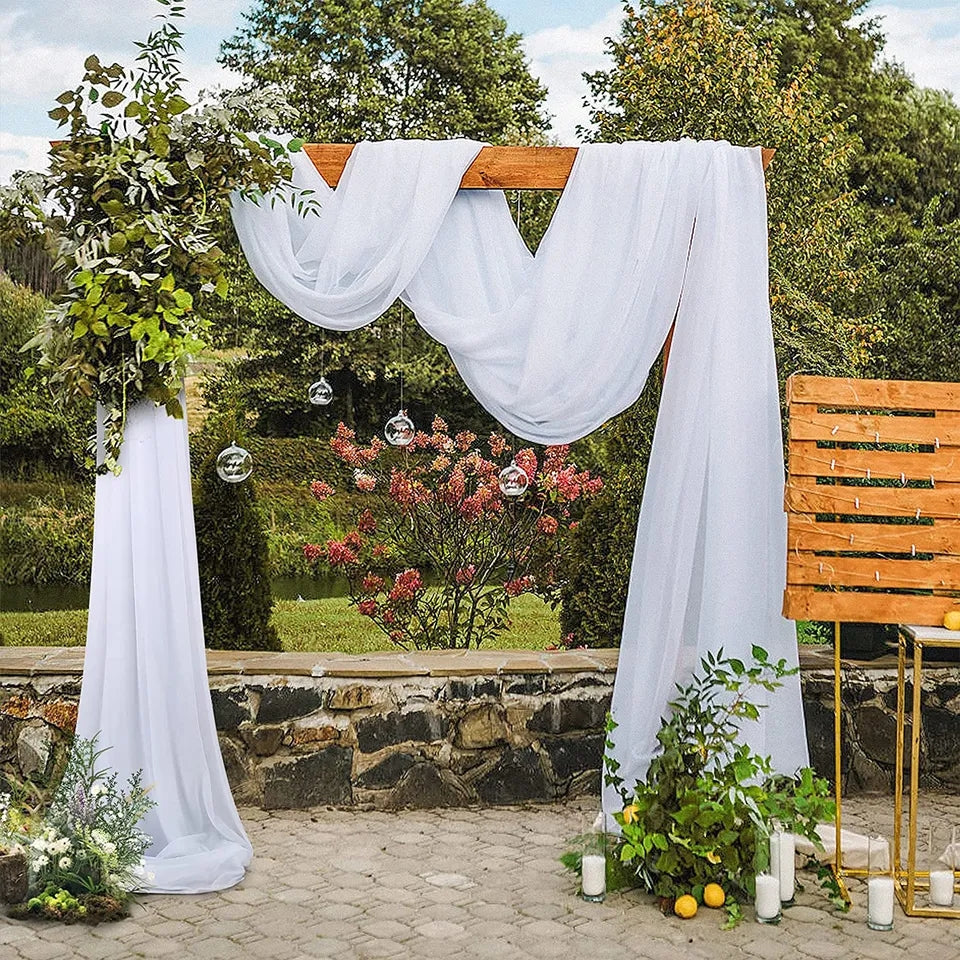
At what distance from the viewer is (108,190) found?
3336 mm

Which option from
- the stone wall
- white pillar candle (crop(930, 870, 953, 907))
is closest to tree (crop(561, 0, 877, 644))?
the stone wall

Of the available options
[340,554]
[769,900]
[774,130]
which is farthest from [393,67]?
[769,900]

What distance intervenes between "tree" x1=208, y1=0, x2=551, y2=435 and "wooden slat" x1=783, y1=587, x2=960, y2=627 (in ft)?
19.6

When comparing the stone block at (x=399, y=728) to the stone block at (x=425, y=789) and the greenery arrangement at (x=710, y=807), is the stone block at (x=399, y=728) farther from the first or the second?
the greenery arrangement at (x=710, y=807)

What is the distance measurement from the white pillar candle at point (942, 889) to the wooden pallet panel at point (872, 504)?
25.7 inches

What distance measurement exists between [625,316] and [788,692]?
3.76 ft

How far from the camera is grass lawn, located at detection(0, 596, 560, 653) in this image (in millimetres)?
7184

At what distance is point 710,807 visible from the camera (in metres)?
3.25

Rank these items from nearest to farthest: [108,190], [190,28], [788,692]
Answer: [108,190]
[788,692]
[190,28]

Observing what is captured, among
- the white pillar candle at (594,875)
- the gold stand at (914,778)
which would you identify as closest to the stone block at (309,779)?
the white pillar candle at (594,875)

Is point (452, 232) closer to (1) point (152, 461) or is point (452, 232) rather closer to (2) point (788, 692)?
(1) point (152, 461)

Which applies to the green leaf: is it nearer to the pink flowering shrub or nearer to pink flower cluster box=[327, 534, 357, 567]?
the pink flowering shrub

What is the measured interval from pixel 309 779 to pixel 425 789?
0.37 m

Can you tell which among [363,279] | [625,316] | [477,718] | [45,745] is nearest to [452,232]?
[363,279]
